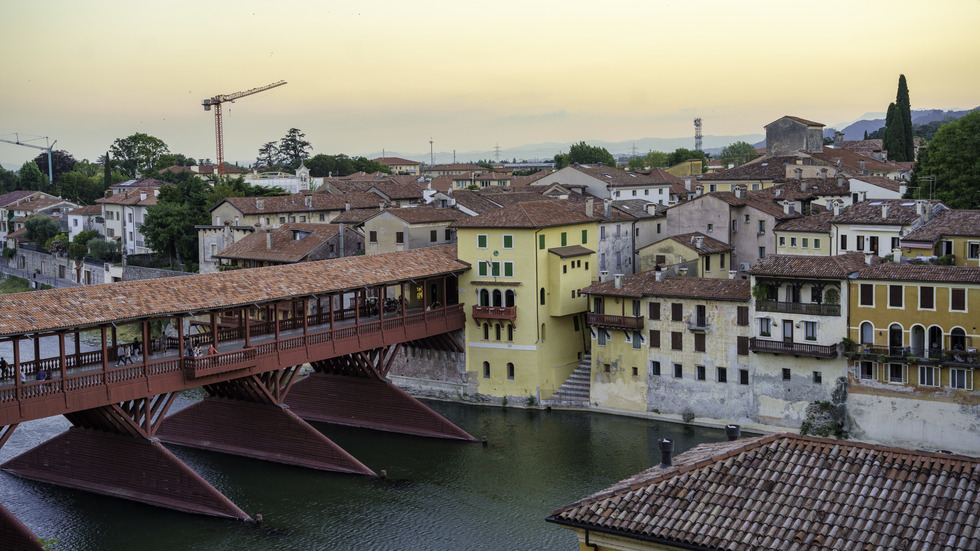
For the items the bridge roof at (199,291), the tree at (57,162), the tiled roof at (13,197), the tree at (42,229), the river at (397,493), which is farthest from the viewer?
the tree at (57,162)

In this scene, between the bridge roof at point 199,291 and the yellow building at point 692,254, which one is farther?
the yellow building at point 692,254

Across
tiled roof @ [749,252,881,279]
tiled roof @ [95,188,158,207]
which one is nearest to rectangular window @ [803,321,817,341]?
tiled roof @ [749,252,881,279]

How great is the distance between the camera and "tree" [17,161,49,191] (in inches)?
5768

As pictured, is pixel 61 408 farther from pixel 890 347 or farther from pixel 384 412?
pixel 890 347

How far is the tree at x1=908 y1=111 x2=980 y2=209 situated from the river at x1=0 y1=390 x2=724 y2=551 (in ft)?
87.0

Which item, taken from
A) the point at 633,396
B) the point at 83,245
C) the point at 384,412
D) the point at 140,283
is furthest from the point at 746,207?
the point at 83,245

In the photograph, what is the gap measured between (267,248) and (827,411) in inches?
1385

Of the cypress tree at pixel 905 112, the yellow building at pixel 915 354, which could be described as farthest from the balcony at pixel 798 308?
the cypress tree at pixel 905 112

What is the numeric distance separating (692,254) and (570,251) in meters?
8.83

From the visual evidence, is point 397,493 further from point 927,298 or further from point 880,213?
point 880,213

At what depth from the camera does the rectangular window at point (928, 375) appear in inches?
1508

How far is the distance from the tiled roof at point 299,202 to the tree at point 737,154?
195 feet

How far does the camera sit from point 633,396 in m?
45.8

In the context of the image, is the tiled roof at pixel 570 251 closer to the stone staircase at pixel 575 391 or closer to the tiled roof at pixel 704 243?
the stone staircase at pixel 575 391
